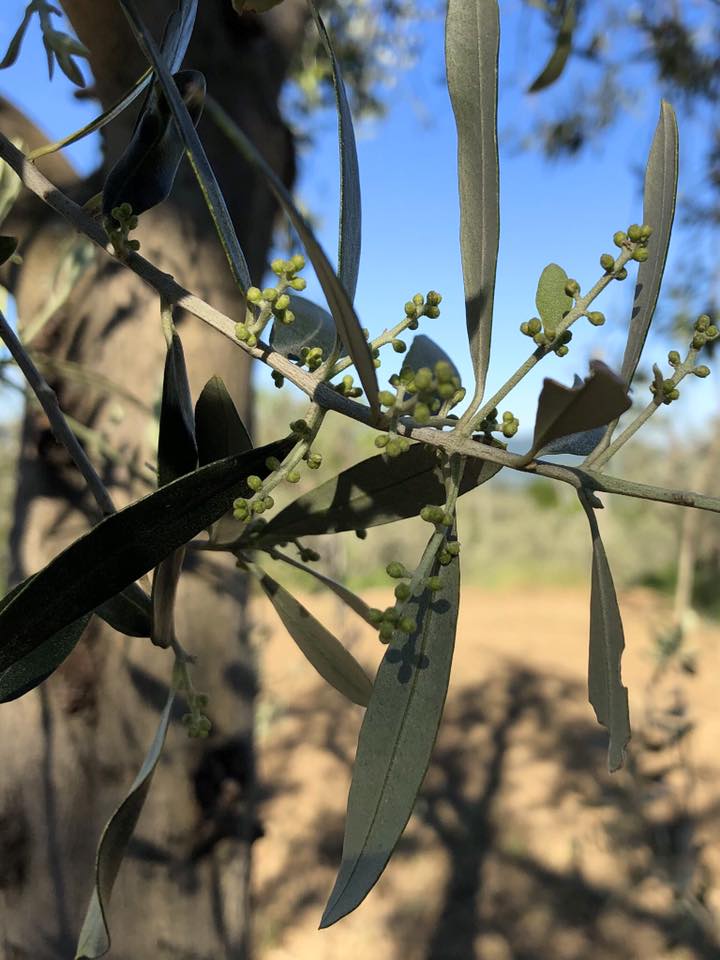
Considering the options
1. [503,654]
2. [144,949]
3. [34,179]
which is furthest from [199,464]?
[503,654]

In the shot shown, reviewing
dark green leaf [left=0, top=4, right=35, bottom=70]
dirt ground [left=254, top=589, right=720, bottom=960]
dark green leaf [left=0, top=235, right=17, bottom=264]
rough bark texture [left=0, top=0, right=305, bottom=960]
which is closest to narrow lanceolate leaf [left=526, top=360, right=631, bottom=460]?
dark green leaf [left=0, top=235, right=17, bottom=264]

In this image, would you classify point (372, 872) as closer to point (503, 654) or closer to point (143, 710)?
point (143, 710)

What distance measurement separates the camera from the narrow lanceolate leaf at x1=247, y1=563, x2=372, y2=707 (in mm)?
469

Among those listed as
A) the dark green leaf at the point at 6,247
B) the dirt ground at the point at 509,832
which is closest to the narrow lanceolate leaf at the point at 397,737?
the dark green leaf at the point at 6,247

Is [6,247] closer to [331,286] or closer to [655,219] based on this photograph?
[331,286]

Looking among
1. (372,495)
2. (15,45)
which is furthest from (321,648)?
(15,45)

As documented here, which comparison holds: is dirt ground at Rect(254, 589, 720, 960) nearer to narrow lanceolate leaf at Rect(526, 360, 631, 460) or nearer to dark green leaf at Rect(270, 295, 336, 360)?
dark green leaf at Rect(270, 295, 336, 360)

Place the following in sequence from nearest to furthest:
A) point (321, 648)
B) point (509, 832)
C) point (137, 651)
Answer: point (321, 648) → point (137, 651) → point (509, 832)

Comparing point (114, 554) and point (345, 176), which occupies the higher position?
point (345, 176)

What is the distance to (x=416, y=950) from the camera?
2.47 metres

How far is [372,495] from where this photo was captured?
0.42 meters

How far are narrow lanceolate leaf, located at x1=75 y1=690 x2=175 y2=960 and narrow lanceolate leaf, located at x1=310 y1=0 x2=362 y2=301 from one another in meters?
0.25

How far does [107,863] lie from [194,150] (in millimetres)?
320

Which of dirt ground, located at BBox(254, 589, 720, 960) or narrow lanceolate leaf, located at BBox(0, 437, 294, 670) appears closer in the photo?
narrow lanceolate leaf, located at BBox(0, 437, 294, 670)
